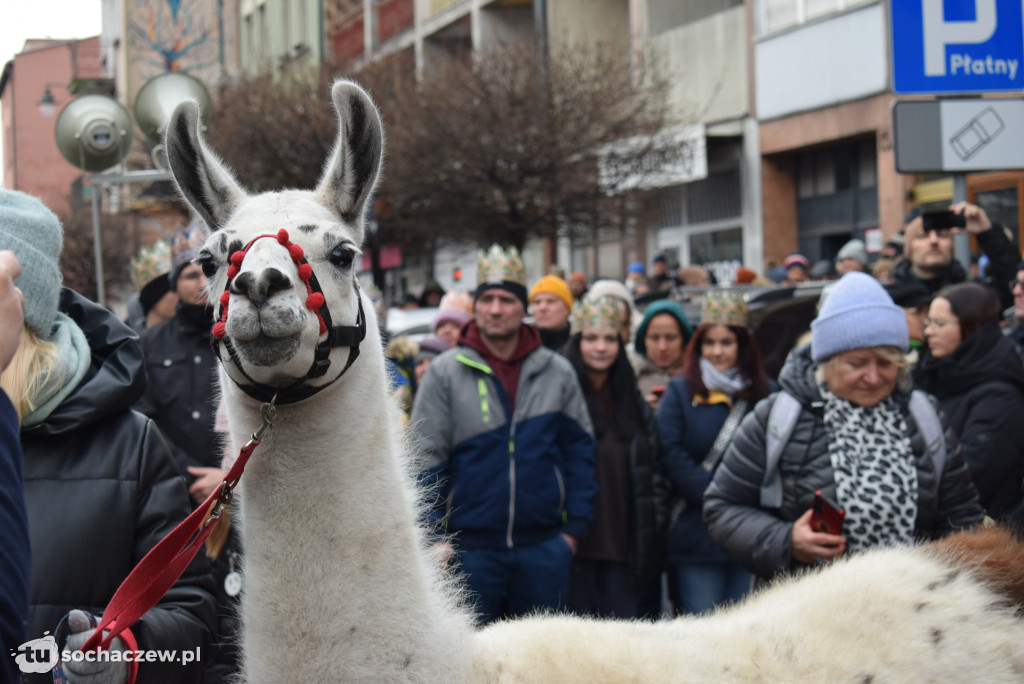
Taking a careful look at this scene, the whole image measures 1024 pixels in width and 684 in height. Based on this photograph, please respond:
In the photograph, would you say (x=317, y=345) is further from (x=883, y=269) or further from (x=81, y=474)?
(x=883, y=269)

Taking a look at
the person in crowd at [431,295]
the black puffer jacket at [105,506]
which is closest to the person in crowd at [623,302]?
the black puffer jacket at [105,506]

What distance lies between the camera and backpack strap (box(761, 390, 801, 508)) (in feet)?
10.9

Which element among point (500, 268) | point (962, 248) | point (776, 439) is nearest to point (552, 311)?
point (500, 268)

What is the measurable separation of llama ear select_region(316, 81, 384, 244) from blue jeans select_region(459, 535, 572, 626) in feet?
7.52

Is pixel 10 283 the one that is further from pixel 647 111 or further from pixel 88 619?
pixel 647 111

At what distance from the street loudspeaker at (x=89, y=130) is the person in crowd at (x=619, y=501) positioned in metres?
4.64

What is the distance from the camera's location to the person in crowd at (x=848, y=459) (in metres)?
3.19

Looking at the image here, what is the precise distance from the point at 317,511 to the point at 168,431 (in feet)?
7.58

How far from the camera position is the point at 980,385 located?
173 inches

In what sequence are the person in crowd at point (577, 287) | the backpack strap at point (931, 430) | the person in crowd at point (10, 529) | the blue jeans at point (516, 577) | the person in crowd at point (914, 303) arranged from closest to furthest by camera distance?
the person in crowd at point (10, 529) < the backpack strap at point (931, 430) < the blue jeans at point (516, 577) < the person in crowd at point (914, 303) < the person in crowd at point (577, 287)

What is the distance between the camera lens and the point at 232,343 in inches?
81.3

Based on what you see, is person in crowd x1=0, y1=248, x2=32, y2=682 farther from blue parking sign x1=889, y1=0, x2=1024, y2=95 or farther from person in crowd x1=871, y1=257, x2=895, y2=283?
person in crowd x1=871, y1=257, x2=895, y2=283

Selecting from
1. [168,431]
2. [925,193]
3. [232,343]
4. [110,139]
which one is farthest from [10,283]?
[925,193]

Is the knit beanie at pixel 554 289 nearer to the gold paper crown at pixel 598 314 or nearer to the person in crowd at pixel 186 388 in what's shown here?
the gold paper crown at pixel 598 314
